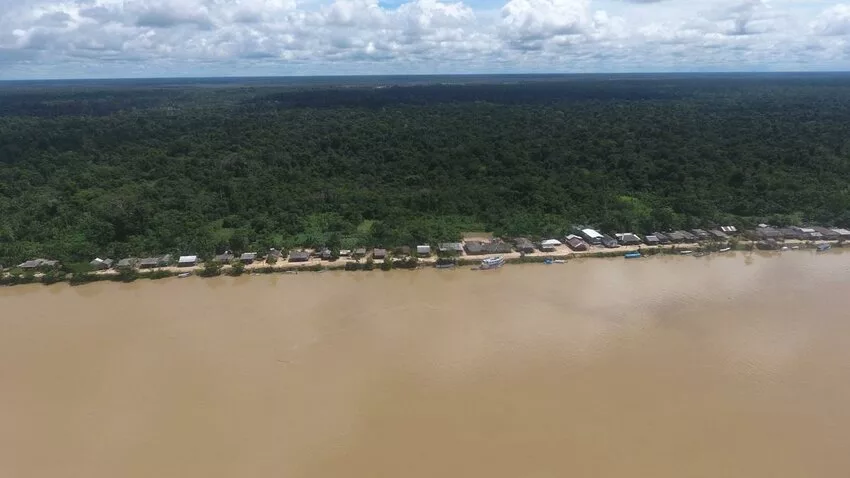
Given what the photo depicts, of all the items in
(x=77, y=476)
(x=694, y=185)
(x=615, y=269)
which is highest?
(x=694, y=185)

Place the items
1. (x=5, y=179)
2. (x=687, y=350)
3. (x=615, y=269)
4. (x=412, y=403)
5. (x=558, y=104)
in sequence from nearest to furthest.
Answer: (x=412, y=403) < (x=687, y=350) < (x=615, y=269) < (x=5, y=179) < (x=558, y=104)

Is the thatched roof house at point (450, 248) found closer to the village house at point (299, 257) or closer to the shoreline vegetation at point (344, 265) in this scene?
the shoreline vegetation at point (344, 265)

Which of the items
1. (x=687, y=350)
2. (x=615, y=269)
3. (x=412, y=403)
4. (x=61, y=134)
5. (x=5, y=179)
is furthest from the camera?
(x=61, y=134)

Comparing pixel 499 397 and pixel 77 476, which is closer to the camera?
pixel 77 476

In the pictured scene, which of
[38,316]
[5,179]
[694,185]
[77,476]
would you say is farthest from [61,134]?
[694,185]

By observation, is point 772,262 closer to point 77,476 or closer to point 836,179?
point 836,179

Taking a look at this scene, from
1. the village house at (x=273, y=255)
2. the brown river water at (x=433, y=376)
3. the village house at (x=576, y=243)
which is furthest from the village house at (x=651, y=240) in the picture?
the village house at (x=273, y=255)
